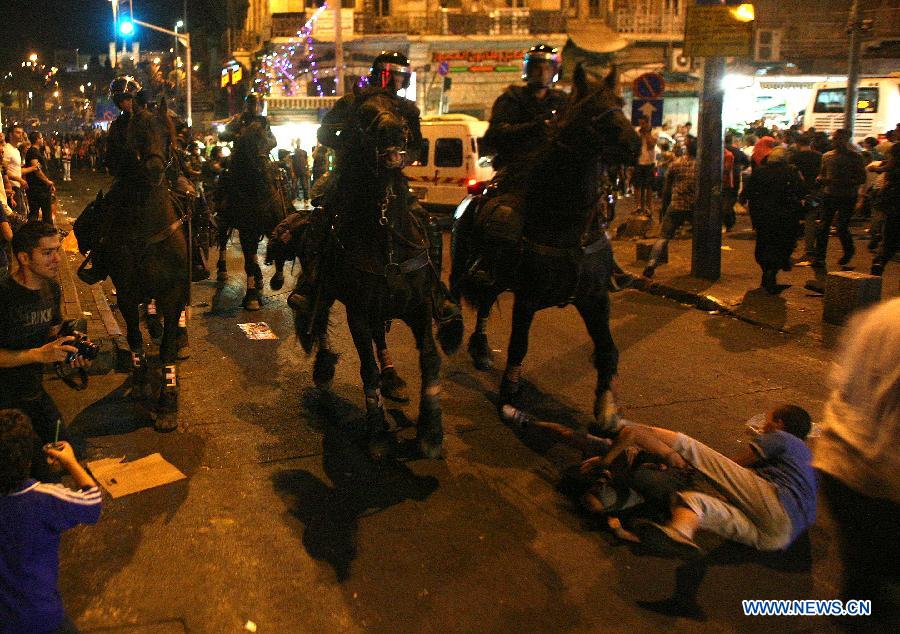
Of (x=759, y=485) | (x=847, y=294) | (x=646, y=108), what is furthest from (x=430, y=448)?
(x=646, y=108)

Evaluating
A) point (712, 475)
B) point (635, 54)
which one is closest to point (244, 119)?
point (712, 475)

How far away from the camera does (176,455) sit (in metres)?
6.21

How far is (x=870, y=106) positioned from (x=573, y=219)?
20371 millimetres

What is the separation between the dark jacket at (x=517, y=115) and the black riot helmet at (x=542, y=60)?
0.09m

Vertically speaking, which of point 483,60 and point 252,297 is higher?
point 483,60

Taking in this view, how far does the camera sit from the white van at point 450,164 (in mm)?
19859

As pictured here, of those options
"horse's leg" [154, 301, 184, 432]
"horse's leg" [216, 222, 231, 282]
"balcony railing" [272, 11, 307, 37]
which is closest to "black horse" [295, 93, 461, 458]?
"horse's leg" [154, 301, 184, 432]

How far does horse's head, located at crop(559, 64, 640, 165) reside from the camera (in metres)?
5.49

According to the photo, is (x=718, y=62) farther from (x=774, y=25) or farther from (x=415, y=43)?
(x=774, y=25)

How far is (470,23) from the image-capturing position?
3631cm

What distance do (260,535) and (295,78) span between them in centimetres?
3355

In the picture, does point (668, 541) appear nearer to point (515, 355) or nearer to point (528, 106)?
point (515, 355)

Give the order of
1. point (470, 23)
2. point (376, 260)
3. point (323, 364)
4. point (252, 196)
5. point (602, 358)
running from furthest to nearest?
1. point (470, 23)
2. point (252, 196)
3. point (323, 364)
4. point (602, 358)
5. point (376, 260)

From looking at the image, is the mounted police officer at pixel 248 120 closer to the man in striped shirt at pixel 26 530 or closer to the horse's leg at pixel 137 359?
the horse's leg at pixel 137 359
